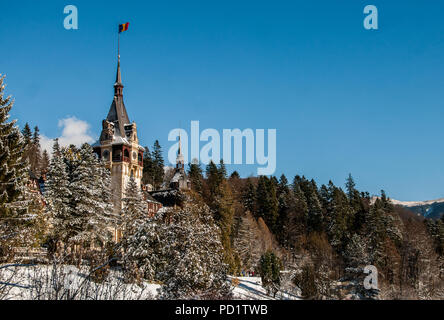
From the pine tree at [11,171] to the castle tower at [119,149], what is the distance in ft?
99.2

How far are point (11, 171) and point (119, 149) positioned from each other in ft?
117

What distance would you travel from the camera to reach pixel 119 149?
62.4 metres

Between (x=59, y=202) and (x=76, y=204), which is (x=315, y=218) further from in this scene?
(x=59, y=202)

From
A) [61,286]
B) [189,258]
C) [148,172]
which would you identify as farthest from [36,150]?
[61,286]

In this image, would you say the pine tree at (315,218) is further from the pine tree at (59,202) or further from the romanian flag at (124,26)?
the pine tree at (59,202)

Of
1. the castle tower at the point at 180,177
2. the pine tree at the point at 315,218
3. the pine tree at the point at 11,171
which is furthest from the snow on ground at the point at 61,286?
the pine tree at the point at 315,218

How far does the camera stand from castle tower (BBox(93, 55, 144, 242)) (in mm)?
60969

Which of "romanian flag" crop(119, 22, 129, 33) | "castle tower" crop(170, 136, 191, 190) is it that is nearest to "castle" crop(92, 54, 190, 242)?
"castle tower" crop(170, 136, 191, 190)

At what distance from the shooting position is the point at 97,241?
35.8 m

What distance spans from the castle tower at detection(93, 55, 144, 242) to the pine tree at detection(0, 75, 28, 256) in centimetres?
3024

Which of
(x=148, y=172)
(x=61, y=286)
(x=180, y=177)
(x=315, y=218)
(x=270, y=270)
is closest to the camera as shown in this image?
(x=61, y=286)

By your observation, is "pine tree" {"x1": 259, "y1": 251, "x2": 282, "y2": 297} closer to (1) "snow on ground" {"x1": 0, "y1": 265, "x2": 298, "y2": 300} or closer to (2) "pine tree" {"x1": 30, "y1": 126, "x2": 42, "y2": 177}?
(1) "snow on ground" {"x1": 0, "y1": 265, "x2": 298, "y2": 300}
